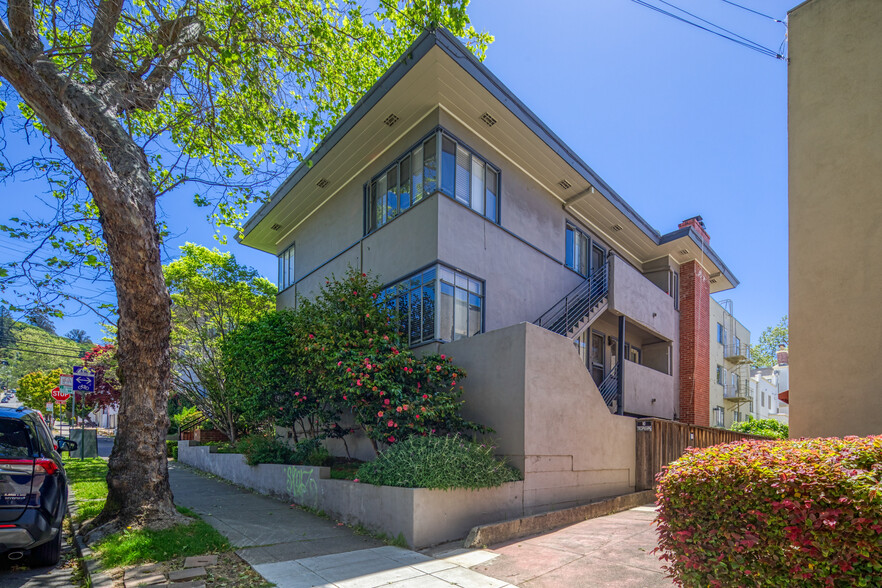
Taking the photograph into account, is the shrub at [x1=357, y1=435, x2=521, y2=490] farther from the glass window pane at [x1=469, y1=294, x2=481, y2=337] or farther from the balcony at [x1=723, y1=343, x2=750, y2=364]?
the balcony at [x1=723, y1=343, x2=750, y2=364]

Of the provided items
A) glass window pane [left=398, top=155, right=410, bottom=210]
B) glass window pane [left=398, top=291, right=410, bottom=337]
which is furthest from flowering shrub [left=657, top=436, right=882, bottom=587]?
glass window pane [left=398, top=155, right=410, bottom=210]

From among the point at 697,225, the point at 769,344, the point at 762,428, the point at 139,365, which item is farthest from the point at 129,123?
the point at 769,344

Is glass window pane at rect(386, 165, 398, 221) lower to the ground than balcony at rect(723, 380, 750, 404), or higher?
higher

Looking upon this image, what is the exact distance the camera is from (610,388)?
13.6m

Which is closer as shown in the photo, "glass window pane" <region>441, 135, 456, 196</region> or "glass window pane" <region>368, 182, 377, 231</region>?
"glass window pane" <region>441, 135, 456, 196</region>

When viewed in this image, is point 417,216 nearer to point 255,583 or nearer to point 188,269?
point 255,583

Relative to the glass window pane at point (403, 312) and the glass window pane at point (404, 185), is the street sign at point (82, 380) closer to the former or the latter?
the glass window pane at point (403, 312)

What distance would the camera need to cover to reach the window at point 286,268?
1736cm

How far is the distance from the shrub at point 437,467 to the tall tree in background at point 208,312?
9971 mm

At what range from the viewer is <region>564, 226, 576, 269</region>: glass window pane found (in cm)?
1453

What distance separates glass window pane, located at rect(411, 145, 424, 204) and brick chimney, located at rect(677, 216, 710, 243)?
10895mm

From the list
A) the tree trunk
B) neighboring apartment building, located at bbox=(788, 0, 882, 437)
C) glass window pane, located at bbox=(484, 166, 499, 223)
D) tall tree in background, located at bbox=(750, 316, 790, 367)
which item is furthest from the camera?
tall tree in background, located at bbox=(750, 316, 790, 367)

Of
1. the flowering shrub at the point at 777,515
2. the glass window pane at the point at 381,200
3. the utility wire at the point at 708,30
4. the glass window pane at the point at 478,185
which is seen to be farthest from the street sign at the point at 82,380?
the utility wire at the point at 708,30

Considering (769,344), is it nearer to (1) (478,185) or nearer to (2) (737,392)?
(2) (737,392)
